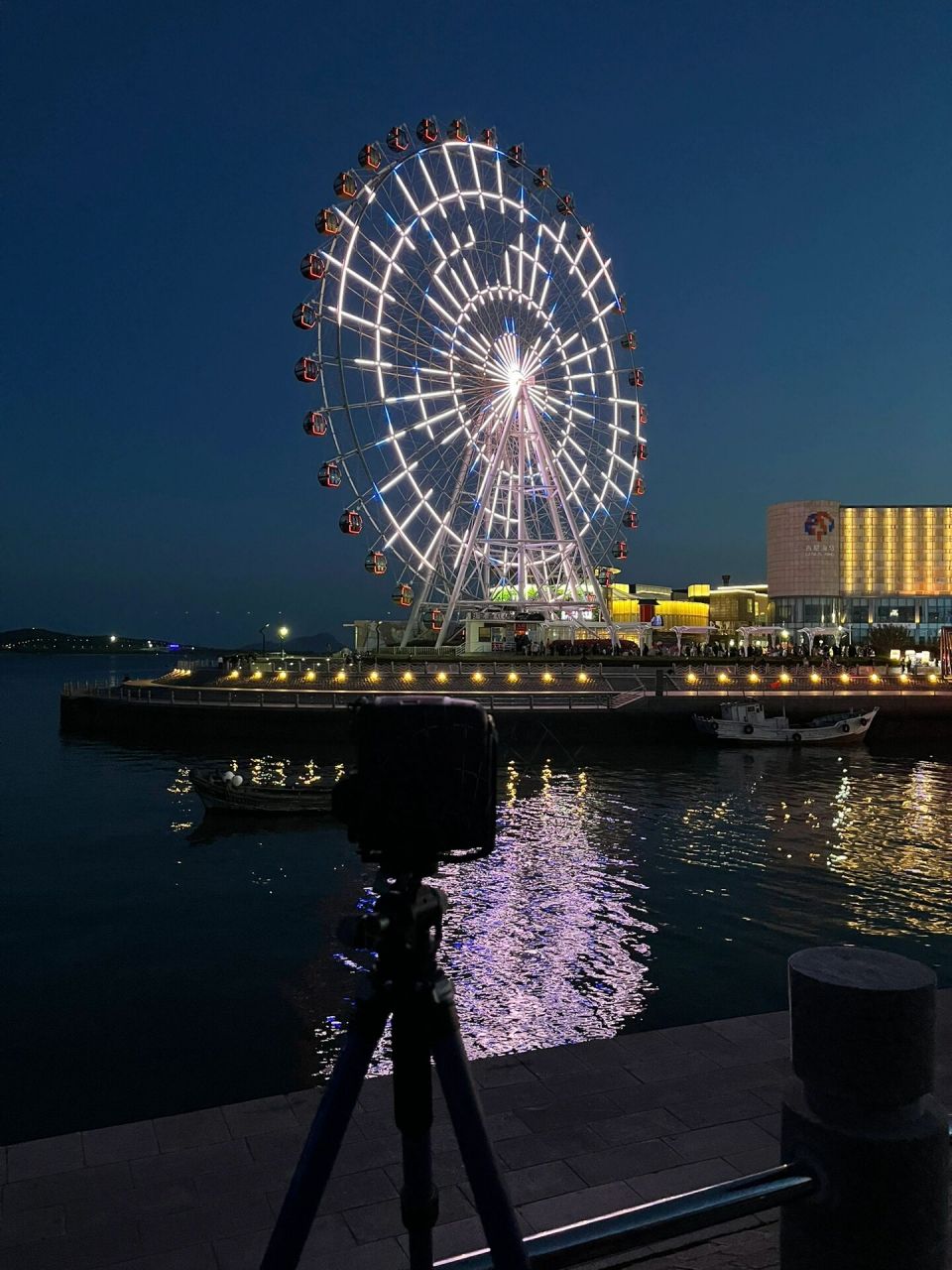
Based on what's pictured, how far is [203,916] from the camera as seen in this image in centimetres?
2155

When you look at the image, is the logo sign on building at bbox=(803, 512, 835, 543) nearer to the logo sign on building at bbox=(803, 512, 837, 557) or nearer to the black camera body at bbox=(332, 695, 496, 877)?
the logo sign on building at bbox=(803, 512, 837, 557)

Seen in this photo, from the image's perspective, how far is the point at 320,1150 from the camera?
273 centimetres

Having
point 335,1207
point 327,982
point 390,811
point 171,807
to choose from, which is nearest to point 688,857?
point 327,982

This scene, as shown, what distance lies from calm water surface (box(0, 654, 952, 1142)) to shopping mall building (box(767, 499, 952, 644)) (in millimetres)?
109616

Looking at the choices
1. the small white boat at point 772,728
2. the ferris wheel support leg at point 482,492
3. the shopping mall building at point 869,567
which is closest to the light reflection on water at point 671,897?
the small white boat at point 772,728

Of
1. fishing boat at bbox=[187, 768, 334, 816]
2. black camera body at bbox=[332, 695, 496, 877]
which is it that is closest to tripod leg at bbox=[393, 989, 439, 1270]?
black camera body at bbox=[332, 695, 496, 877]

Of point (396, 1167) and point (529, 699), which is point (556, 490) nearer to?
point (529, 699)

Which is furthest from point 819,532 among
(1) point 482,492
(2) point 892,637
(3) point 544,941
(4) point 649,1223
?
(4) point 649,1223

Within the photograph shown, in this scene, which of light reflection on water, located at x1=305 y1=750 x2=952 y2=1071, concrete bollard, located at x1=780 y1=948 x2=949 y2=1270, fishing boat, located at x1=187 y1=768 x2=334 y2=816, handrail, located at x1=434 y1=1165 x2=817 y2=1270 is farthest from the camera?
fishing boat, located at x1=187 y1=768 x2=334 y2=816

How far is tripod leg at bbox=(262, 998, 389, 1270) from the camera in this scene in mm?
2729

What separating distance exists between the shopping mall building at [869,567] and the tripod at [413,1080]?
484ft

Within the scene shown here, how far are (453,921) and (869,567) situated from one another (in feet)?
450

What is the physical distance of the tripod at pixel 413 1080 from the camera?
2777 mm

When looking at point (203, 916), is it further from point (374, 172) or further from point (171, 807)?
point (374, 172)
